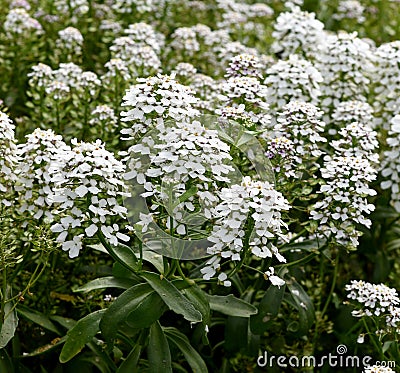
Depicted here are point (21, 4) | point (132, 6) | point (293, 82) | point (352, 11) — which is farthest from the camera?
point (352, 11)

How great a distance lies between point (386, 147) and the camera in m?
4.30

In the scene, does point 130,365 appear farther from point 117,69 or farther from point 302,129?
point 117,69

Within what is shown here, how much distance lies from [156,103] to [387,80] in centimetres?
197

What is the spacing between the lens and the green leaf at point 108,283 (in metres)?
2.88

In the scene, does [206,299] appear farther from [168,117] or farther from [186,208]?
[168,117]

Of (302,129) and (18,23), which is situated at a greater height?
(302,129)

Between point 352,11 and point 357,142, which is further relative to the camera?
point 352,11

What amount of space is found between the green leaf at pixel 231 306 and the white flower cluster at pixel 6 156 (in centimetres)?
102

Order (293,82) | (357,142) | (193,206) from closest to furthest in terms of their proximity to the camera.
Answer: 1. (193,206)
2. (357,142)
3. (293,82)

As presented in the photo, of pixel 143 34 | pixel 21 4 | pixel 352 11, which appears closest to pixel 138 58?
pixel 143 34

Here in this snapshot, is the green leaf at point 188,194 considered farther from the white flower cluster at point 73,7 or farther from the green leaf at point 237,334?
the white flower cluster at point 73,7

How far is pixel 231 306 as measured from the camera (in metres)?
3.04

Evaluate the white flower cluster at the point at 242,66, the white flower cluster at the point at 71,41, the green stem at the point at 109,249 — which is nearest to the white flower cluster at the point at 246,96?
the white flower cluster at the point at 242,66

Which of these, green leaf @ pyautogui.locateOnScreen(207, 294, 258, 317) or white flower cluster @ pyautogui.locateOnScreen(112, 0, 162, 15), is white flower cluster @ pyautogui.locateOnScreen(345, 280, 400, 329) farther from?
white flower cluster @ pyautogui.locateOnScreen(112, 0, 162, 15)
